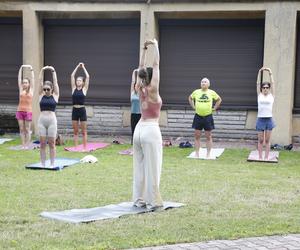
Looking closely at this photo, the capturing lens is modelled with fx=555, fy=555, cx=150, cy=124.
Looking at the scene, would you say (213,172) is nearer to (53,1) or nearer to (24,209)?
(24,209)

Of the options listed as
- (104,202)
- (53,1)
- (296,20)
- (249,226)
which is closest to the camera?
(249,226)

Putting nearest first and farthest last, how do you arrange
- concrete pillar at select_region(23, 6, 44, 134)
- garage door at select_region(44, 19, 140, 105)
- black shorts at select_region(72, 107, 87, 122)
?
1. black shorts at select_region(72, 107, 87, 122)
2. concrete pillar at select_region(23, 6, 44, 134)
3. garage door at select_region(44, 19, 140, 105)

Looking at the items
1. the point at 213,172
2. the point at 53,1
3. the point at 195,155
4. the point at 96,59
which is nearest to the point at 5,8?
the point at 53,1

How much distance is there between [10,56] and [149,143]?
472 inches

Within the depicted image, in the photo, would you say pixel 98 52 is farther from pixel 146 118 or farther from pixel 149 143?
pixel 149 143

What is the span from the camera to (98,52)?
1766cm

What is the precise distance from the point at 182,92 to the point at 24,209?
10406mm

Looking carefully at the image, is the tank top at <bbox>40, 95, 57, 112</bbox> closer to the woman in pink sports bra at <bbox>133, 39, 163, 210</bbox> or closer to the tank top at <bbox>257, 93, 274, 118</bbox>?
the woman in pink sports bra at <bbox>133, 39, 163, 210</bbox>

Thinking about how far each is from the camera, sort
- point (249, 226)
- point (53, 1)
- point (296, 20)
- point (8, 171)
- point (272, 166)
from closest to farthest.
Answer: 1. point (249, 226)
2. point (8, 171)
3. point (272, 166)
4. point (296, 20)
5. point (53, 1)

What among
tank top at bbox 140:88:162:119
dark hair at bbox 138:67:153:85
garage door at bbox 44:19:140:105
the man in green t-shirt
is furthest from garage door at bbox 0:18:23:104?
tank top at bbox 140:88:162:119

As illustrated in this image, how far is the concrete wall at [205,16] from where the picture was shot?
15539mm

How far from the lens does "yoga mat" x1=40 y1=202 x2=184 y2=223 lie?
688 centimetres

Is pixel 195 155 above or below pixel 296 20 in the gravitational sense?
Answer: below

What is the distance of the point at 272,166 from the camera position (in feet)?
39.0
